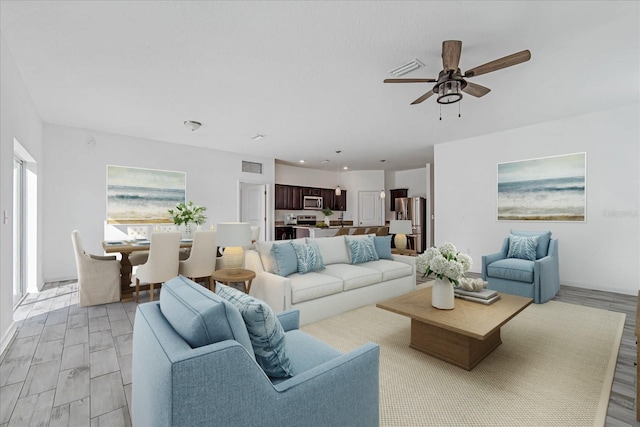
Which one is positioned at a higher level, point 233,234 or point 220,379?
point 233,234

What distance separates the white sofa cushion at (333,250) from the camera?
4.11 m

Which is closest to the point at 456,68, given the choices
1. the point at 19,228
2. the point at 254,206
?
the point at 19,228

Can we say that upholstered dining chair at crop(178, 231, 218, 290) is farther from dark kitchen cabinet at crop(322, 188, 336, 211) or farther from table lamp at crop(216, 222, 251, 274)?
dark kitchen cabinet at crop(322, 188, 336, 211)

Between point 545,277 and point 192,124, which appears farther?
point 192,124

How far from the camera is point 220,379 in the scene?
3.10 ft

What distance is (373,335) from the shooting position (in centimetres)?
290

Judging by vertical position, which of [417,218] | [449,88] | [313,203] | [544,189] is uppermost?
[449,88]

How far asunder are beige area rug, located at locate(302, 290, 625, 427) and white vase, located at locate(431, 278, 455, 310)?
443 millimetres

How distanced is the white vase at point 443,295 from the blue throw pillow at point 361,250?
1689 millimetres

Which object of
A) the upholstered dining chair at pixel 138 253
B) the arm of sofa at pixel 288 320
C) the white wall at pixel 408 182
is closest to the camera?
the arm of sofa at pixel 288 320

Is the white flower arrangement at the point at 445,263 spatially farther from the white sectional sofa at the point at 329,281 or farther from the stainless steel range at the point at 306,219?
the stainless steel range at the point at 306,219

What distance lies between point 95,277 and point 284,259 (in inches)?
99.8

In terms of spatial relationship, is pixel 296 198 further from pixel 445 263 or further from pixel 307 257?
pixel 445 263

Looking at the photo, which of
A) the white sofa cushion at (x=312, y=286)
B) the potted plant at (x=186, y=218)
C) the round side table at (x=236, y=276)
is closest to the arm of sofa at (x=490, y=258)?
the white sofa cushion at (x=312, y=286)
